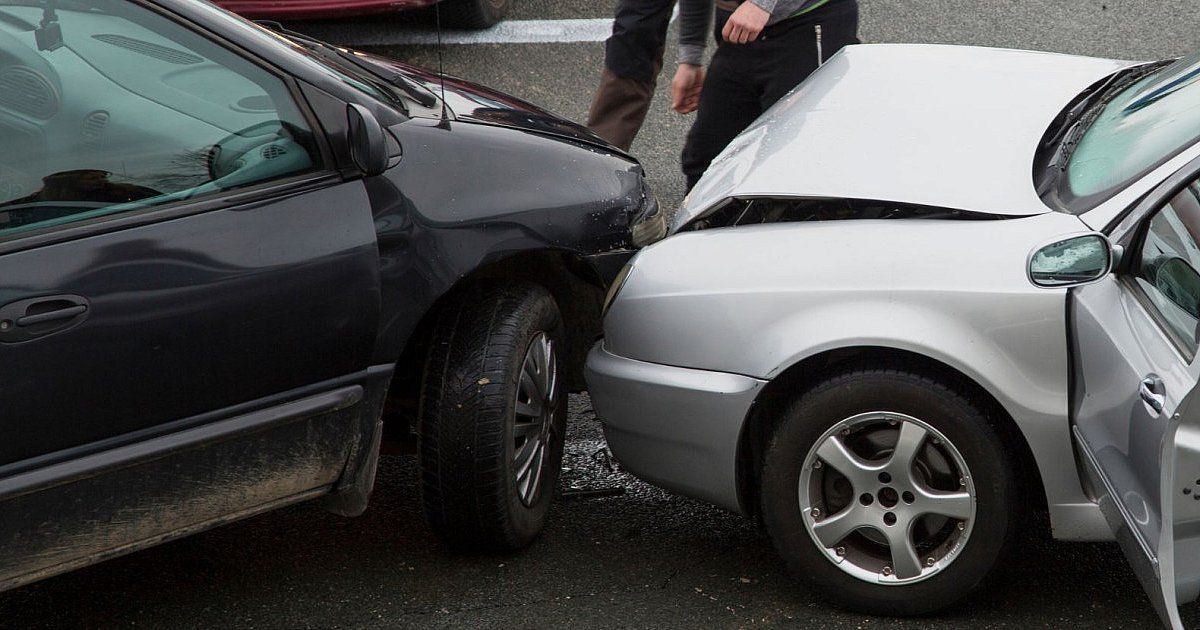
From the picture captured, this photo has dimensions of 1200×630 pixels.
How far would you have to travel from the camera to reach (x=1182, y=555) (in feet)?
8.32

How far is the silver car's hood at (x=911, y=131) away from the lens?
10.2 feet

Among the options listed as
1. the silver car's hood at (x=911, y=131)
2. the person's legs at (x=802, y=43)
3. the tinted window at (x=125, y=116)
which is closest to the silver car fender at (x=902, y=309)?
the silver car's hood at (x=911, y=131)

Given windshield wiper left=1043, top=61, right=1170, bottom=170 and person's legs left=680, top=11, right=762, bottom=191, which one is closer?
windshield wiper left=1043, top=61, right=1170, bottom=170

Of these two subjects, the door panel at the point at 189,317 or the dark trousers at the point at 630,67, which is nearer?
the door panel at the point at 189,317

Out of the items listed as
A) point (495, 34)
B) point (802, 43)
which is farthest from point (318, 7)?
point (802, 43)

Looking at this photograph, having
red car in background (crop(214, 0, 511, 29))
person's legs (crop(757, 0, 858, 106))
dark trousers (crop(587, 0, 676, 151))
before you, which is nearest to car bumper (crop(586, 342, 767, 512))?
person's legs (crop(757, 0, 858, 106))

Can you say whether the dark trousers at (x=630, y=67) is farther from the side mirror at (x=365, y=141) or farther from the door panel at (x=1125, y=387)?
the door panel at (x=1125, y=387)

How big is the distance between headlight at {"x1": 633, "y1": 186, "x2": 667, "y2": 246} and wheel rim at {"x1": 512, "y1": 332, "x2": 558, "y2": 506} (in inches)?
15.1

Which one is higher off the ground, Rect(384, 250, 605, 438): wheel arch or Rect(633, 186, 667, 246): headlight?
Rect(633, 186, 667, 246): headlight

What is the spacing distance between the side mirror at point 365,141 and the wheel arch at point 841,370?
1.02m

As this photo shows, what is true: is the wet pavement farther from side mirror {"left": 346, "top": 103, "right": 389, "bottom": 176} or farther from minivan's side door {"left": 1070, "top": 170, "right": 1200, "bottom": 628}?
side mirror {"left": 346, "top": 103, "right": 389, "bottom": 176}

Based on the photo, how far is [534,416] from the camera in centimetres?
341

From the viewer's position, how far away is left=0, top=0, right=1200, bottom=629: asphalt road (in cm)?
319

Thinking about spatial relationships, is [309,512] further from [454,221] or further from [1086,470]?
[1086,470]
